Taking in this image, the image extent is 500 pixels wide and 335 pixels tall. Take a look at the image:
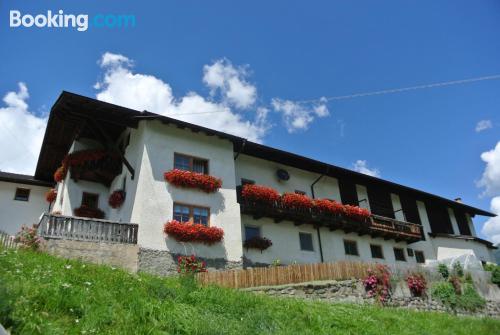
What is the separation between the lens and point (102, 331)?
7.79m

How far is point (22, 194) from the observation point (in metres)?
26.6

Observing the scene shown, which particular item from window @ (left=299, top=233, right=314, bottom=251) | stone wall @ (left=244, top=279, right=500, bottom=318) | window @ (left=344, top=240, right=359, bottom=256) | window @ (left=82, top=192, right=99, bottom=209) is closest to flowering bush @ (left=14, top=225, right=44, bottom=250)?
window @ (left=82, top=192, right=99, bottom=209)

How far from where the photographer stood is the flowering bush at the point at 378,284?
18.2m

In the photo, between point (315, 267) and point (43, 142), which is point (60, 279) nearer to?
point (315, 267)

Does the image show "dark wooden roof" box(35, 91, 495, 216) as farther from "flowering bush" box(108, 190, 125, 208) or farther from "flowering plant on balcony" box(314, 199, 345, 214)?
"flowering bush" box(108, 190, 125, 208)

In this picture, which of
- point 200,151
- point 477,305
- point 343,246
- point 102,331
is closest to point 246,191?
point 200,151

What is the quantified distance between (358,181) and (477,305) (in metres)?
10.5

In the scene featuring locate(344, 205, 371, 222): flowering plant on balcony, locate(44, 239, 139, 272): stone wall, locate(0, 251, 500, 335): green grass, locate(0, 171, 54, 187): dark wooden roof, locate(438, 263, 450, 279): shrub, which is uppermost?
locate(0, 171, 54, 187): dark wooden roof

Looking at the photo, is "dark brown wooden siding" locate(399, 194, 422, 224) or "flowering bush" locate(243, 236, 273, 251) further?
"dark brown wooden siding" locate(399, 194, 422, 224)

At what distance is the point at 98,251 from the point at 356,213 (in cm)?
1512

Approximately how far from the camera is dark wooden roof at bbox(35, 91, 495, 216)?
19.3 metres

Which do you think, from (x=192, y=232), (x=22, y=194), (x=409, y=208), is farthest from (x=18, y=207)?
(x=409, y=208)

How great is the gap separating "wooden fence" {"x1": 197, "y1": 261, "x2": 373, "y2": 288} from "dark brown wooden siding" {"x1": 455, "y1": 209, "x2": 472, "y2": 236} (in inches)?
805

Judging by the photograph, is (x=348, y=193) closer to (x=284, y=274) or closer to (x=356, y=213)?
(x=356, y=213)
